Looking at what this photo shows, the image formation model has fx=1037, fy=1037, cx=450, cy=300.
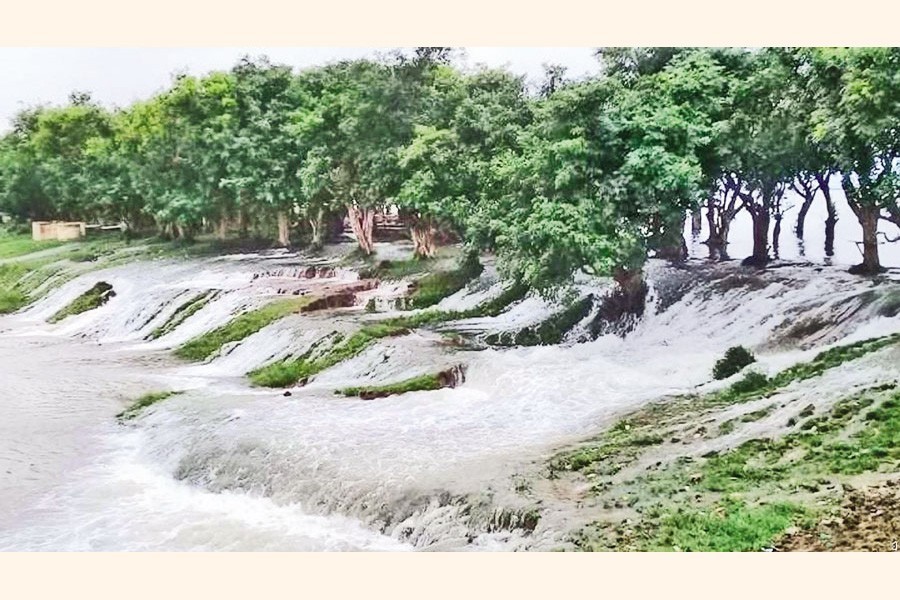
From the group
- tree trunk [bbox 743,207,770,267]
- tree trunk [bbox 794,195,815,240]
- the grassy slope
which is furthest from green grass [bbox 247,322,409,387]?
tree trunk [bbox 794,195,815,240]

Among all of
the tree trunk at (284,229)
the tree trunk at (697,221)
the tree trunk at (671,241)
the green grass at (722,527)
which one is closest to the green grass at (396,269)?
the tree trunk at (284,229)

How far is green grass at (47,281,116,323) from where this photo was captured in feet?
13.1

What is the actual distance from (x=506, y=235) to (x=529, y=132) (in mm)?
387

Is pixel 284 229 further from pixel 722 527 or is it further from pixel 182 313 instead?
pixel 722 527

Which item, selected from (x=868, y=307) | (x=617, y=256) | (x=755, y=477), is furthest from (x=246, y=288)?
(x=868, y=307)

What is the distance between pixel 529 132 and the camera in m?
3.82

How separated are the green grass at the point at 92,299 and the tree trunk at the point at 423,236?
1206 mm

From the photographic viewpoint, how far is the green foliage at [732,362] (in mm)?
3699

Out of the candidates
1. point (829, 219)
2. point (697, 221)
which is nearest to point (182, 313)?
point (697, 221)

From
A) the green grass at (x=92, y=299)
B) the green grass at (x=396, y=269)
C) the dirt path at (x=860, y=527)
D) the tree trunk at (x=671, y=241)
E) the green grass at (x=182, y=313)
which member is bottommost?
the dirt path at (x=860, y=527)

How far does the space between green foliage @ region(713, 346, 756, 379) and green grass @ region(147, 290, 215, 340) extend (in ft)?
6.29

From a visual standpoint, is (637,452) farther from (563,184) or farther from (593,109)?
(593,109)

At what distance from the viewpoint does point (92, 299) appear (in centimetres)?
403

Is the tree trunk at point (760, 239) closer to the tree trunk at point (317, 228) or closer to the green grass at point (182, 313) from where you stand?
the tree trunk at point (317, 228)
